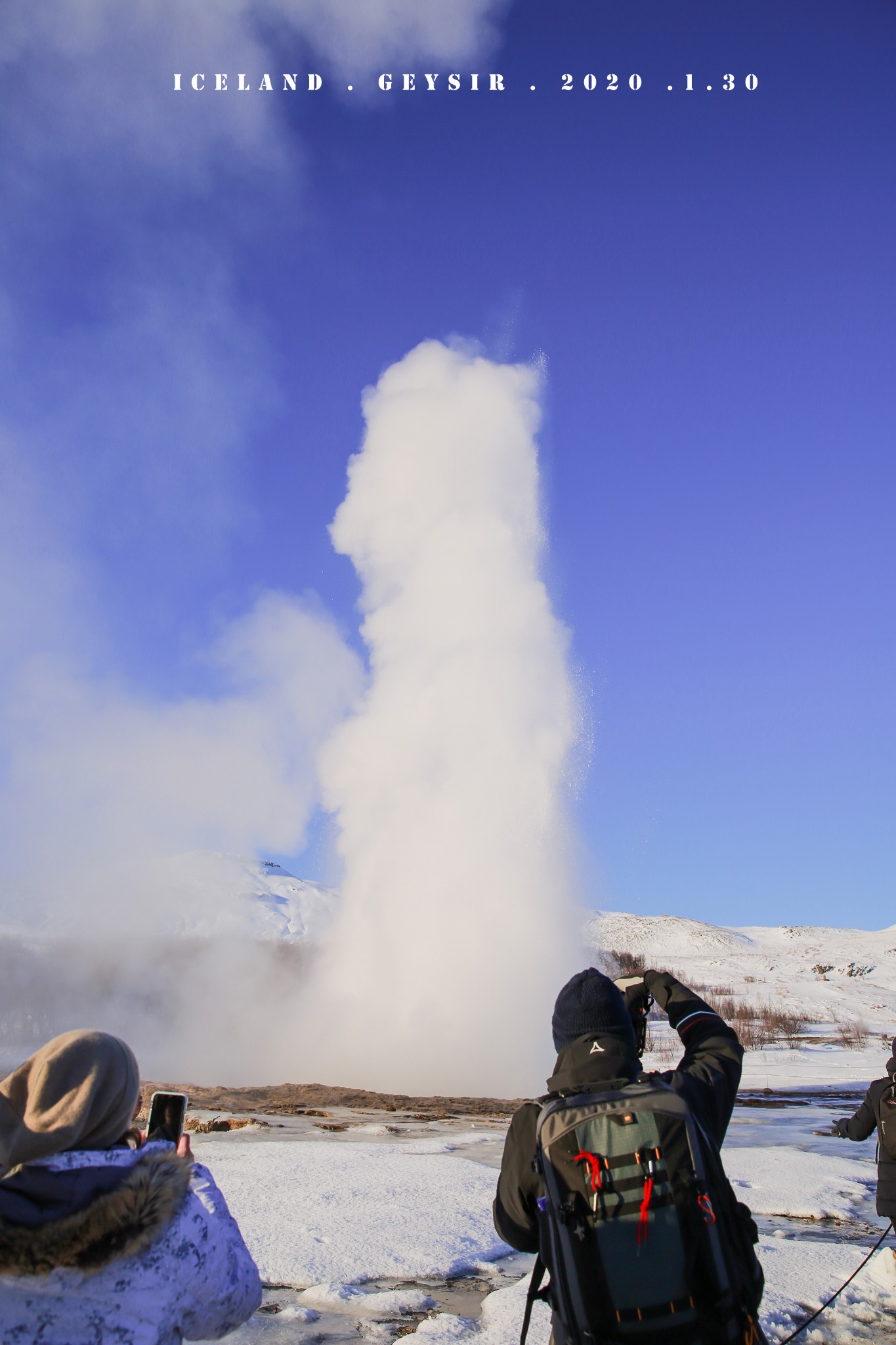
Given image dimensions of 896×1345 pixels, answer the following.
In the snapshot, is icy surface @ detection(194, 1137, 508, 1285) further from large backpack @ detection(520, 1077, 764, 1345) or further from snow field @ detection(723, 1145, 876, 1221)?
large backpack @ detection(520, 1077, 764, 1345)

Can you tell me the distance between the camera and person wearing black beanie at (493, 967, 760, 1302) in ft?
9.21

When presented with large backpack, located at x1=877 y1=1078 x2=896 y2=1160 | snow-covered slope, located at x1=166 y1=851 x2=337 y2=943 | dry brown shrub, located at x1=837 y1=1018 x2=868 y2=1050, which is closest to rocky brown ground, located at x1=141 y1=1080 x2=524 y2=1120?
large backpack, located at x1=877 y1=1078 x2=896 y2=1160

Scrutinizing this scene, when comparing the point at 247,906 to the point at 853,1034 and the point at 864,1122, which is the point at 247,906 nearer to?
the point at 853,1034

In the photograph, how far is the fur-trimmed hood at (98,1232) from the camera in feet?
7.23

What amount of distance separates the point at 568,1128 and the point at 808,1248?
217 inches

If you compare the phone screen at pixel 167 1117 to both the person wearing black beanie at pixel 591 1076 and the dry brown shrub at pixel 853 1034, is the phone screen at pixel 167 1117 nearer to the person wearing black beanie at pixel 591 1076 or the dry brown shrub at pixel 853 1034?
the person wearing black beanie at pixel 591 1076

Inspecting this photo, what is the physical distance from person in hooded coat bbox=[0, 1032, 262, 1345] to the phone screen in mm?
248

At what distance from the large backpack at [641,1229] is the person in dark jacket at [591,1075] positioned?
0.33 ft

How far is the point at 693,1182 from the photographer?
259cm

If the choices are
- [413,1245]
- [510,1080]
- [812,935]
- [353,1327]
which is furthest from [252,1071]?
[812,935]

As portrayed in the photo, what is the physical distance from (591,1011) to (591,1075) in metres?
0.21

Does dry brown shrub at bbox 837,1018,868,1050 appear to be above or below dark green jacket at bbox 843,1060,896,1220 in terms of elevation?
below

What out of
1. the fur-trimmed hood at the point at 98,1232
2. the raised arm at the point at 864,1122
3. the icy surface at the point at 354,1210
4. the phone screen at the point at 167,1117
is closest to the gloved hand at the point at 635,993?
the phone screen at the point at 167,1117

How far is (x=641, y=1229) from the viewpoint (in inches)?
99.8
